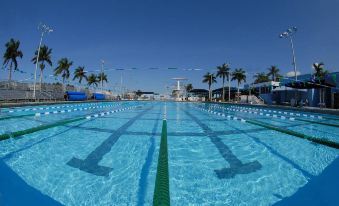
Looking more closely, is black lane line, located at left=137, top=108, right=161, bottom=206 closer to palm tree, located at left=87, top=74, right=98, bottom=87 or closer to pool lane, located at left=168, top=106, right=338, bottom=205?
pool lane, located at left=168, top=106, right=338, bottom=205

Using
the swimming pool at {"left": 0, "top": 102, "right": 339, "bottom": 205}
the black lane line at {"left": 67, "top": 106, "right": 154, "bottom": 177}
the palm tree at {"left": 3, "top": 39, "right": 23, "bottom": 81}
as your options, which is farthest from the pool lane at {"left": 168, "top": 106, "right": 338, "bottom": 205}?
the palm tree at {"left": 3, "top": 39, "right": 23, "bottom": 81}

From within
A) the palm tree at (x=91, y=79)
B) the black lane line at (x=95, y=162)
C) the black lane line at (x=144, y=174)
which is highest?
the palm tree at (x=91, y=79)

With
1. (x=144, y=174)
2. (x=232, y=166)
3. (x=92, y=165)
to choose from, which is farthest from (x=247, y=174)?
(x=92, y=165)

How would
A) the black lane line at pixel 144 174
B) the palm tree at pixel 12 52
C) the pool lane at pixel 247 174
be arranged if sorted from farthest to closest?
the palm tree at pixel 12 52 → the pool lane at pixel 247 174 → the black lane line at pixel 144 174

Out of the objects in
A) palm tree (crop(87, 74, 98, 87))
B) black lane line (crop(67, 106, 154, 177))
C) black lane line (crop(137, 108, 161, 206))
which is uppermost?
palm tree (crop(87, 74, 98, 87))

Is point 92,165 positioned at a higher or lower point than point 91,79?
lower

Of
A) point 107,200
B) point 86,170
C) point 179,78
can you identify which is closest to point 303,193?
point 107,200

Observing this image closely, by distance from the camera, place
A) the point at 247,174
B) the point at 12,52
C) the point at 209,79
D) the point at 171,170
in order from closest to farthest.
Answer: the point at 247,174 → the point at 171,170 → the point at 12,52 → the point at 209,79

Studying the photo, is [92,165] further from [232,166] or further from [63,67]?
[63,67]

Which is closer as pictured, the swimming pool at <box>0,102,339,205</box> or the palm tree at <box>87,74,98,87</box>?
the swimming pool at <box>0,102,339,205</box>

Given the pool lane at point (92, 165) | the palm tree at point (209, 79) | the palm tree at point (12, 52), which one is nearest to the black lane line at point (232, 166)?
the pool lane at point (92, 165)

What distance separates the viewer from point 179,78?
66938mm

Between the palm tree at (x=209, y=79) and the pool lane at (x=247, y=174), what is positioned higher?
the palm tree at (x=209, y=79)

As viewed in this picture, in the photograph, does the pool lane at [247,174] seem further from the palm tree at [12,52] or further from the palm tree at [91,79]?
the palm tree at [91,79]
